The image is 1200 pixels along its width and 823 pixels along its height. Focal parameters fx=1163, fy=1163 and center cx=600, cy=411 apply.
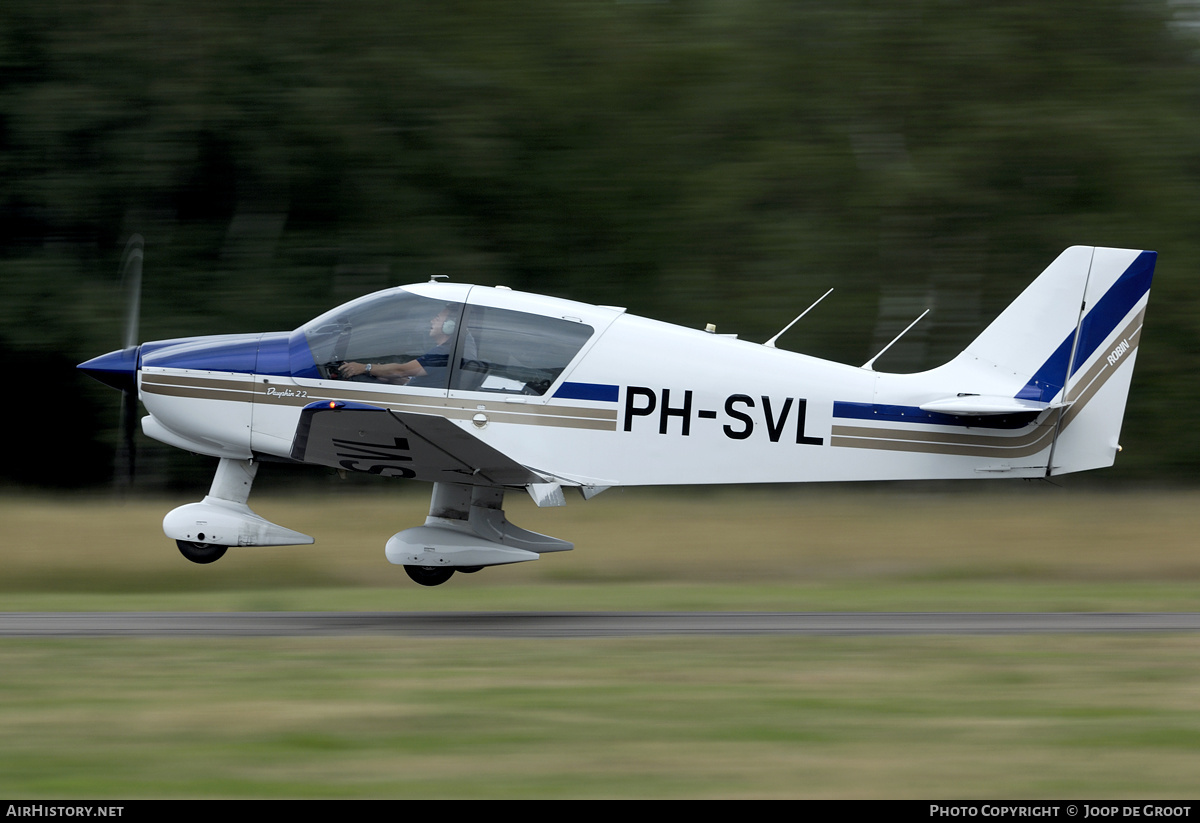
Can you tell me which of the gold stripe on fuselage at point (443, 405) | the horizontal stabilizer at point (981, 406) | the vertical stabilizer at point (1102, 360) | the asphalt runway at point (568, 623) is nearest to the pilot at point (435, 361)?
the gold stripe on fuselage at point (443, 405)

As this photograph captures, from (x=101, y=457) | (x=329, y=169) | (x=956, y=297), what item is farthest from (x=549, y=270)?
(x=101, y=457)

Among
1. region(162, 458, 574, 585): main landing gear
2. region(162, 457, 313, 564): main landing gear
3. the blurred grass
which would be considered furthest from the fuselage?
the blurred grass

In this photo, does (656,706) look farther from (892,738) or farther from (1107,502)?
(1107,502)

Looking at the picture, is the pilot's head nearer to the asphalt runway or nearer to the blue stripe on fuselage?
the blue stripe on fuselage

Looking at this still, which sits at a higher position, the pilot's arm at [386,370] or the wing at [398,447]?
the pilot's arm at [386,370]

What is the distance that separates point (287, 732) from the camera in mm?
5164

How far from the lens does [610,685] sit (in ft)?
19.7

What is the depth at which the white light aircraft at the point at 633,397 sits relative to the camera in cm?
775

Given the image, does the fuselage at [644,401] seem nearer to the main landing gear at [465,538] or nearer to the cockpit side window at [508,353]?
the cockpit side window at [508,353]

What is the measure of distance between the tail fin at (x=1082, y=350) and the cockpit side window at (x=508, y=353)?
282 cm

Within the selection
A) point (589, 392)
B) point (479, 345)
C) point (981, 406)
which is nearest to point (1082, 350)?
point (981, 406)

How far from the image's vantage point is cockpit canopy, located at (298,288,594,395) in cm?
774

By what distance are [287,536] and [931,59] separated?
31.4 feet

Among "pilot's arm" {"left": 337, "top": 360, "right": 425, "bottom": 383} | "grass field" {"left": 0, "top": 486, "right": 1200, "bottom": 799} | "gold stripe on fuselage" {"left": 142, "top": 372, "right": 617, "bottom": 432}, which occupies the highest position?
"pilot's arm" {"left": 337, "top": 360, "right": 425, "bottom": 383}
